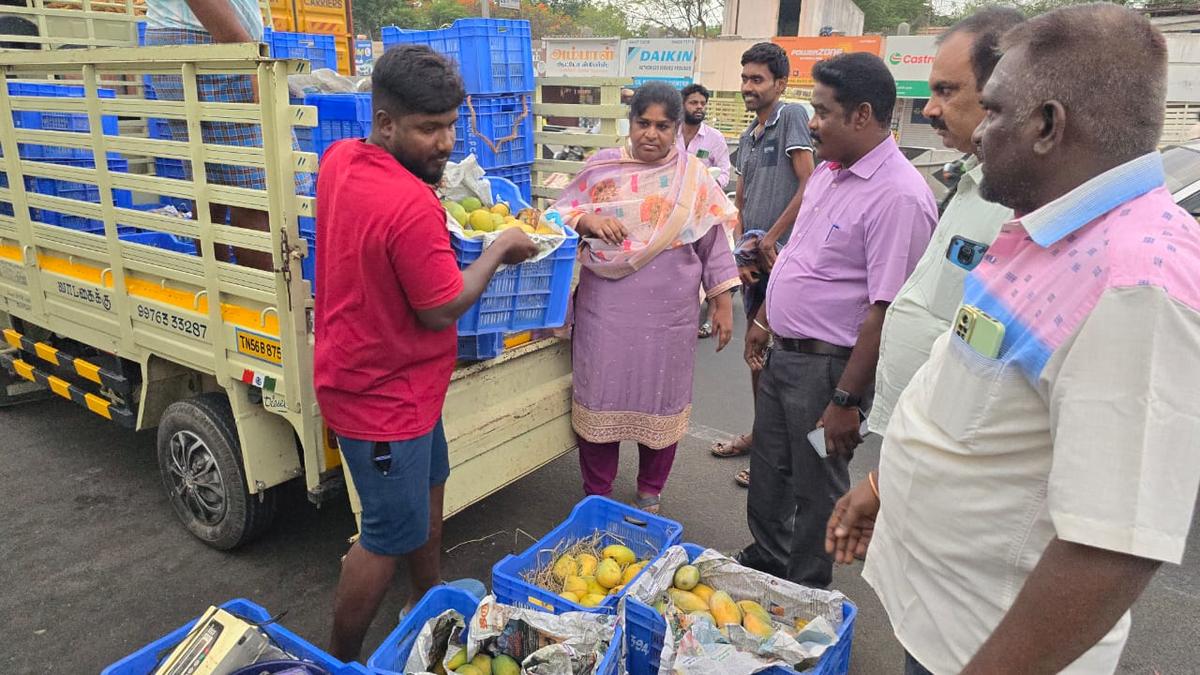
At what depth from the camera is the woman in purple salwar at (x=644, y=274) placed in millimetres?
3215

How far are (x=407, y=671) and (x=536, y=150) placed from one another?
2981 mm

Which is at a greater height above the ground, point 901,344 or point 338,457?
point 901,344

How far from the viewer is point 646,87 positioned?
317 cm

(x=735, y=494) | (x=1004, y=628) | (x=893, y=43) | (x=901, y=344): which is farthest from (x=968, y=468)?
(x=893, y=43)

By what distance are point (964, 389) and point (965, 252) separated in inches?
29.6

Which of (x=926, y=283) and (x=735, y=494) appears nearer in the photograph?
(x=926, y=283)

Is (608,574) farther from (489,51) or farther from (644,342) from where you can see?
(489,51)

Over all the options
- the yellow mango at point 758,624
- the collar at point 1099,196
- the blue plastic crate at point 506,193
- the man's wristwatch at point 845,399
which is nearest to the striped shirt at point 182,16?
the blue plastic crate at point 506,193

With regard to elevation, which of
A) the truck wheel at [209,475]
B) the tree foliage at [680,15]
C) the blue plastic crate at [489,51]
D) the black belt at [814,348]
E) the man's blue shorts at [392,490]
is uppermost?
the tree foliage at [680,15]

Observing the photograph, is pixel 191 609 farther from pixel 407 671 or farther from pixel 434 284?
pixel 434 284

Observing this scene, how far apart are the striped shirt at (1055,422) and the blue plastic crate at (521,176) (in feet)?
9.76

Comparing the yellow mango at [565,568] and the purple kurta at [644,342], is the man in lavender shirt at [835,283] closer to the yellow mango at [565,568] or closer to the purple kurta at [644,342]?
the purple kurta at [644,342]

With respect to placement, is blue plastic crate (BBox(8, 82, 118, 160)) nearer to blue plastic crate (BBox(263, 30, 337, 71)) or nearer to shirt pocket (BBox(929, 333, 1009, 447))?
blue plastic crate (BBox(263, 30, 337, 71))

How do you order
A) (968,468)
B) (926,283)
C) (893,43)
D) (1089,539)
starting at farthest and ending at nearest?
1. (893,43)
2. (926,283)
3. (968,468)
4. (1089,539)
